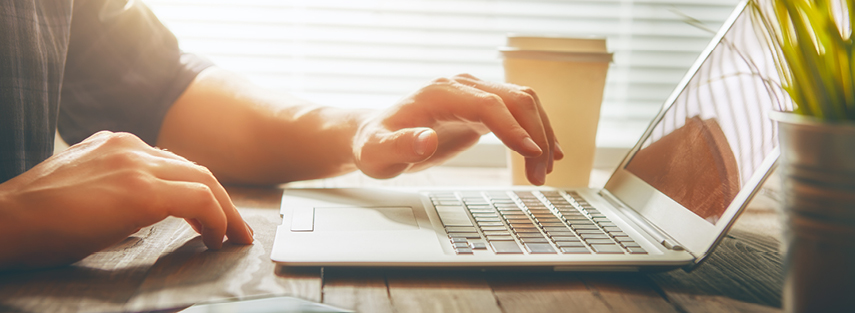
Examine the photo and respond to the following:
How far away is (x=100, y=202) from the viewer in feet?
1.38

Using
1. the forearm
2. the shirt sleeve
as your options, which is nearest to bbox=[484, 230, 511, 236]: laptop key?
the forearm

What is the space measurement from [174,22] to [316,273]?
Result: 106 centimetres

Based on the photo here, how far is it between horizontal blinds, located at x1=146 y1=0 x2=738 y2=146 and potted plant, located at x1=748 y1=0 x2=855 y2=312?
103cm

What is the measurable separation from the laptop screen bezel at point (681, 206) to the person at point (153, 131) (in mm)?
88

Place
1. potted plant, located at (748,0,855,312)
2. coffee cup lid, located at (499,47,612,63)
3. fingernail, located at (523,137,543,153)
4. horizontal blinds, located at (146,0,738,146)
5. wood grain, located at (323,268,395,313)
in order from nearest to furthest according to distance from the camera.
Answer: potted plant, located at (748,0,855,312)
wood grain, located at (323,268,395,313)
fingernail, located at (523,137,543,153)
coffee cup lid, located at (499,47,612,63)
horizontal blinds, located at (146,0,738,146)

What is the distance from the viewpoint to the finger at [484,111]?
59 centimetres

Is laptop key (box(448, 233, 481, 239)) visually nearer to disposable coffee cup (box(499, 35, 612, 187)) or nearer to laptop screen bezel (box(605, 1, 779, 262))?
laptop screen bezel (box(605, 1, 779, 262))

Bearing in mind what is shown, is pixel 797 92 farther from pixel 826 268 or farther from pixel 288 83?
pixel 288 83

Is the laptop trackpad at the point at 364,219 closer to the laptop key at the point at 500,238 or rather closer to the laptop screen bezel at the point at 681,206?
the laptop key at the point at 500,238

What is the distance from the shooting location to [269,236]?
51 cm

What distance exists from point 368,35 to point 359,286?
1.00 metres

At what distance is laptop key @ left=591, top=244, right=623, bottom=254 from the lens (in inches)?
17.1

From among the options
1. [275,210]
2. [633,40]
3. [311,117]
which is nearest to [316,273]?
[275,210]

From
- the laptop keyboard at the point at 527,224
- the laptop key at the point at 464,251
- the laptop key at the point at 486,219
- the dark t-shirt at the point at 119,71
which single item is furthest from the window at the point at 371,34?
the laptop key at the point at 464,251
